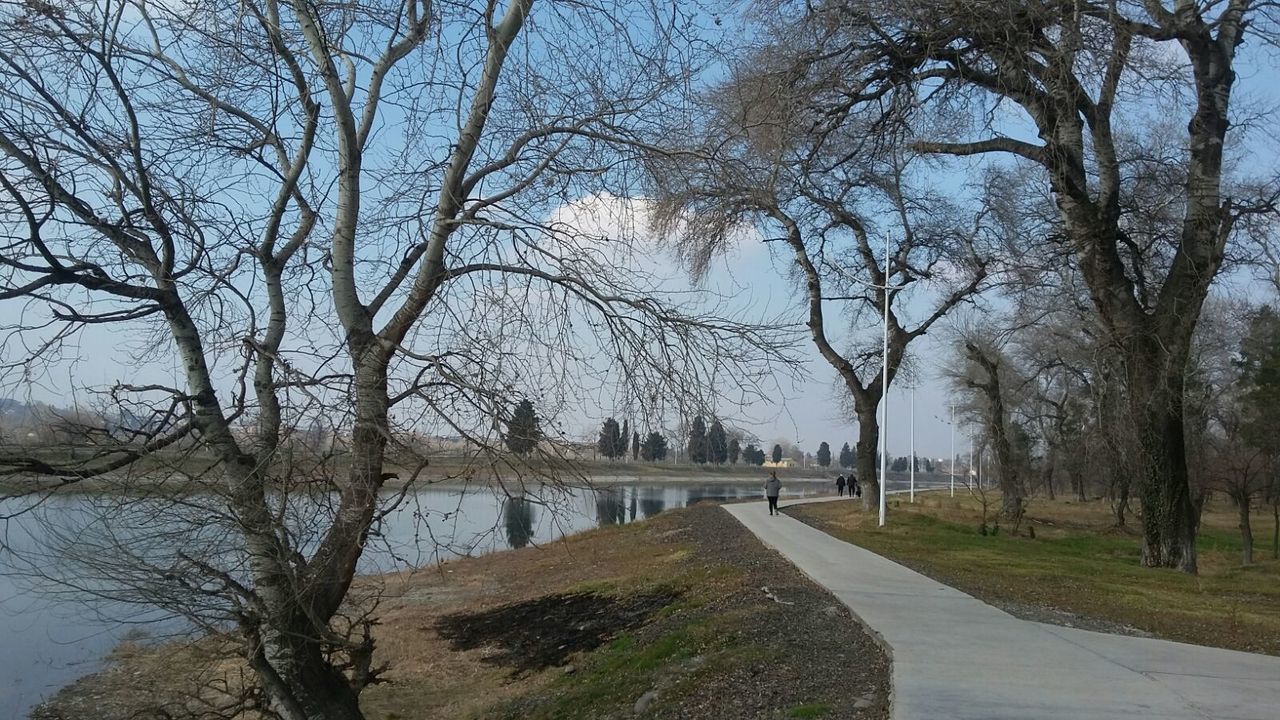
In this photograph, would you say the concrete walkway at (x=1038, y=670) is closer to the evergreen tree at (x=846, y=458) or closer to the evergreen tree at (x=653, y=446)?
the evergreen tree at (x=653, y=446)

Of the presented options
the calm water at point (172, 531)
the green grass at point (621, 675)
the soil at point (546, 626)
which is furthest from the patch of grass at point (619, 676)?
the calm water at point (172, 531)

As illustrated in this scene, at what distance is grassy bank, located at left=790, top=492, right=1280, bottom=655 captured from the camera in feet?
34.6

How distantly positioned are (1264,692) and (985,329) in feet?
95.3

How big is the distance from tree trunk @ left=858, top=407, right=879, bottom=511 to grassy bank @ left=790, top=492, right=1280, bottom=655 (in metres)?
1.35

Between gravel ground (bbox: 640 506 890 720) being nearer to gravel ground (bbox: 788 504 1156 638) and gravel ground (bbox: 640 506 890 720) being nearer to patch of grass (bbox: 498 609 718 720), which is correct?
patch of grass (bbox: 498 609 718 720)

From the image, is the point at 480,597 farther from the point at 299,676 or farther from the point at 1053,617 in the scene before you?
the point at 299,676

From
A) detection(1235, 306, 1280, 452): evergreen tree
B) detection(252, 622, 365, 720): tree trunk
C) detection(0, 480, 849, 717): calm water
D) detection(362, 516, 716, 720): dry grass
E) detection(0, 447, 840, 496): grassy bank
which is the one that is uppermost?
detection(1235, 306, 1280, 452): evergreen tree

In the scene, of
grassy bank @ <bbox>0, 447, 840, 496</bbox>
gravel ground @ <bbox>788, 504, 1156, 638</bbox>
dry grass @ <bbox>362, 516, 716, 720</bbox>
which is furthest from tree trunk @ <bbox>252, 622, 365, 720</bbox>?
gravel ground @ <bbox>788, 504, 1156, 638</bbox>

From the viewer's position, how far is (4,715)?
13000 mm

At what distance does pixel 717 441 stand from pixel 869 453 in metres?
23.9

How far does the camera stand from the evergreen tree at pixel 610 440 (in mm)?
5868

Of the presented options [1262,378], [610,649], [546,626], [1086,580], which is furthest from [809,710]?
[1262,378]

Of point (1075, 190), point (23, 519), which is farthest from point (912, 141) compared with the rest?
point (23, 519)

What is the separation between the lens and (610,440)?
5902mm
